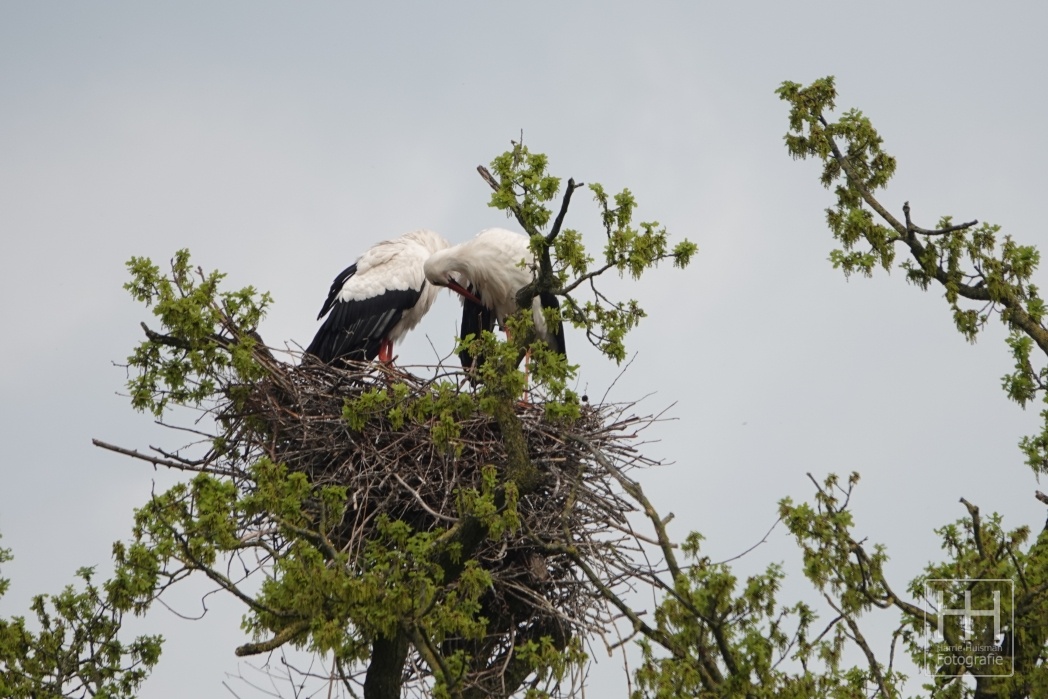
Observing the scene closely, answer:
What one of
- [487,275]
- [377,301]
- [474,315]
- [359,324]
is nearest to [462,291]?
[474,315]

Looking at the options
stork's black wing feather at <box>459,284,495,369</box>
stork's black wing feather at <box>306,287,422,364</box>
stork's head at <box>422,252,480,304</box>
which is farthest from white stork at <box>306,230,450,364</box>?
stork's black wing feather at <box>459,284,495,369</box>

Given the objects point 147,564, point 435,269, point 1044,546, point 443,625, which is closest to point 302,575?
point 443,625

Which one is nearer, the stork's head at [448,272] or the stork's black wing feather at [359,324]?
the stork's black wing feather at [359,324]

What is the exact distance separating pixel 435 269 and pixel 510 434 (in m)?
3.97

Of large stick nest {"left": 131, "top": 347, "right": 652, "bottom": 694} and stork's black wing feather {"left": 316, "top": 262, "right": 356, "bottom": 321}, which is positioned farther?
stork's black wing feather {"left": 316, "top": 262, "right": 356, "bottom": 321}

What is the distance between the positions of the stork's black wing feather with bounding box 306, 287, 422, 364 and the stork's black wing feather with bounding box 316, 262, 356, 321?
29 mm

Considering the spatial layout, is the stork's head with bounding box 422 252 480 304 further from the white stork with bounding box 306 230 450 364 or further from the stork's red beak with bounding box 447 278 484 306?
the white stork with bounding box 306 230 450 364

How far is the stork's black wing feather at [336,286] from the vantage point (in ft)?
39.5

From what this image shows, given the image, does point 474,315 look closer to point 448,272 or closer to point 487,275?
point 448,272

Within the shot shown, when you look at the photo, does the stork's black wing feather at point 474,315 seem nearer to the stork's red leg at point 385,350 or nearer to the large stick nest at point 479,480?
the stork's red leg at point 385,350

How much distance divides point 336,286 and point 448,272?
3.20 ft

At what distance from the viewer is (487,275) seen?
1166 centimetres

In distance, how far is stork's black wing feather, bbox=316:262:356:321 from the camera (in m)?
12.0

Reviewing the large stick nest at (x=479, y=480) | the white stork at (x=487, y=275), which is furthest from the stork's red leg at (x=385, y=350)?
the large stick nest at (x=479, y=480)
